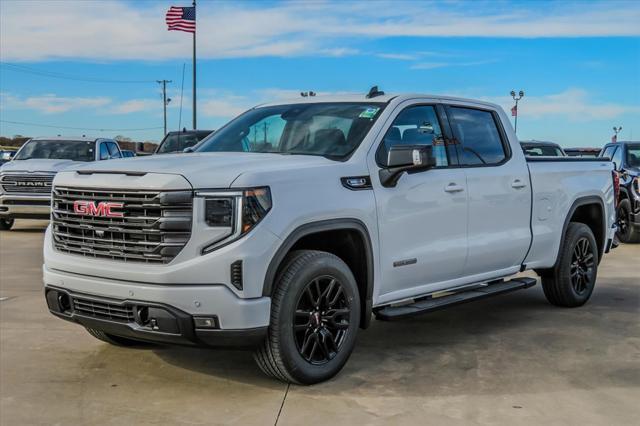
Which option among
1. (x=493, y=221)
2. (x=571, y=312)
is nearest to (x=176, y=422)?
(x=493, y=221)

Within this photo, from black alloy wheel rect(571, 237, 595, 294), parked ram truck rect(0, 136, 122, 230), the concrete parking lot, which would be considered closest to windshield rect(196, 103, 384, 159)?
the concrete parking lot

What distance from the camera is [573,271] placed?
7316 millimetres

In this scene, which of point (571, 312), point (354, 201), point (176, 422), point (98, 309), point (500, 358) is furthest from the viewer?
point (571, 312)

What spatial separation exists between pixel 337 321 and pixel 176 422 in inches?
49.4

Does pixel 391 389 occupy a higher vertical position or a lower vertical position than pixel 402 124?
lower

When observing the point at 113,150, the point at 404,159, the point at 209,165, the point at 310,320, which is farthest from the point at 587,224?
the point at 113,150

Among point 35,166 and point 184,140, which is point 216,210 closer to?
point 35,166

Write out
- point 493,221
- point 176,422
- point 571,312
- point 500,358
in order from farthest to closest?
point 571,312 → point 493,221 → point 500,358 → point 176,422

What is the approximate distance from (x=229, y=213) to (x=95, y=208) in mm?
919

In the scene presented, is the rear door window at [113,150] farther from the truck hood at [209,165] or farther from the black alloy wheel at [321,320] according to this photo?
the black alloy wheel at [321,320]

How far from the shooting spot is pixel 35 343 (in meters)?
5.74

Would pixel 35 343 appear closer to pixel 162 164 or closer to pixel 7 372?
pixel 7 372

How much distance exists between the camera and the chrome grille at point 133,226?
426 cm

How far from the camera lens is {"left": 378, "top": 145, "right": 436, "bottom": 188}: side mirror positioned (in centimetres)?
497
